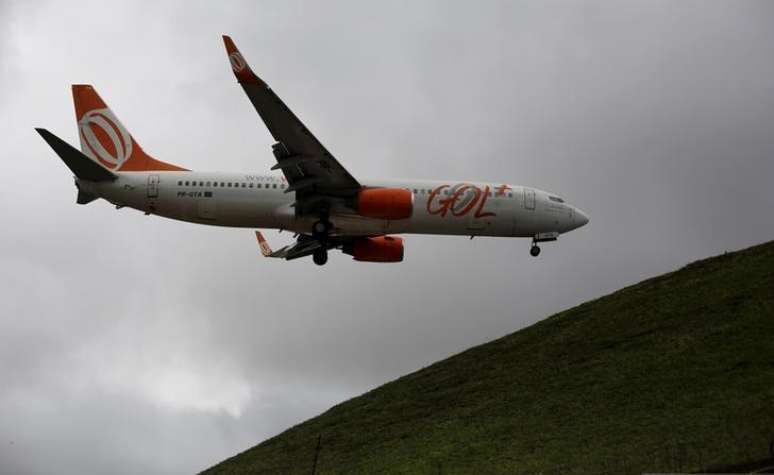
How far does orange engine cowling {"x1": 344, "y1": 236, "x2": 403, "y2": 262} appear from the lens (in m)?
51.9

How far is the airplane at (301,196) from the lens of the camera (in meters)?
45.2

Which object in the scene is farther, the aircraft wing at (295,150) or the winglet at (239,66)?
the aircraft wing at (295,150)

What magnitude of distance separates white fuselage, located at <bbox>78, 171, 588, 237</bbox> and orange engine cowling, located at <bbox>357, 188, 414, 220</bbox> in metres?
1.73

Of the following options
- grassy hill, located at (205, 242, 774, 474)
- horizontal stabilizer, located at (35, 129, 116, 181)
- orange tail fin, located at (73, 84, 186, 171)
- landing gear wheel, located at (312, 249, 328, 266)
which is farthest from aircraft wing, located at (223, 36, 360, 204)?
grassy hill, located at (205, 242, 774, 474)

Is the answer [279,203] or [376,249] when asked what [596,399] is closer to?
[376,249]

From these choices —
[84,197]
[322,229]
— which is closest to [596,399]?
[322,229]

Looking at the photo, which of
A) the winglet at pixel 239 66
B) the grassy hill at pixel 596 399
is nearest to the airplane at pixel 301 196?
the winglet at pixel 239 66

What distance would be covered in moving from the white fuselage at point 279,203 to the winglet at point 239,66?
757 cm

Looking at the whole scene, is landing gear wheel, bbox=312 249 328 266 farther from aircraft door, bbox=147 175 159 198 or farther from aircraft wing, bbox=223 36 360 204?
aircraft door, bbox=147 175 159 198

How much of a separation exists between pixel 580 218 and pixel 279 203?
45.7 feet

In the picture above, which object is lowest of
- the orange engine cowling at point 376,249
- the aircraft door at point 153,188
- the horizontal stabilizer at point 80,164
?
the orange engine cowling at point 376,249

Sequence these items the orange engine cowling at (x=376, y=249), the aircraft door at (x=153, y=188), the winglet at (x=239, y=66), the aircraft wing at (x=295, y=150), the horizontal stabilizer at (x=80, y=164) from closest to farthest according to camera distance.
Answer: the winglet at (x=239, y=66), the aircraft wing at (x=295, y=150), the horizontal stabilizer at (x=80, y=164), the aircraft door at (x=153, y=188), the orange engine cowling at (x=376, y=249)

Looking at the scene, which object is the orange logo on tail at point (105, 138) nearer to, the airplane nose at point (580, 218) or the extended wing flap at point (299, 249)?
the extended wing flap at point (299, 249)

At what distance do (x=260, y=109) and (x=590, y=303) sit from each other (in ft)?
76.7
